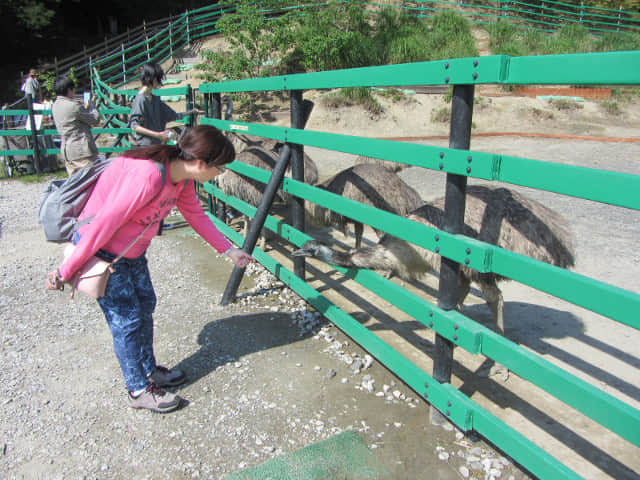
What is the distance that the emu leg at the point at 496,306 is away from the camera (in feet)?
11.5

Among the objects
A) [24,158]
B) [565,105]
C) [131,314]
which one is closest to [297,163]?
[131,314]

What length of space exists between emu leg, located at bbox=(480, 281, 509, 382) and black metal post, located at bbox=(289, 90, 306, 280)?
157cm

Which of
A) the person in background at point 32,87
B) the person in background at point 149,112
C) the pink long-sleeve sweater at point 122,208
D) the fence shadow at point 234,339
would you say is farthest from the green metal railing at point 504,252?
the person in background at point 32,87

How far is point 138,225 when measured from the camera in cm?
285

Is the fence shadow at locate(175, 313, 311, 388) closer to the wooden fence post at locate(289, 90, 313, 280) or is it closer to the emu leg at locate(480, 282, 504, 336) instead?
the wooden fence post at locate(289, 90, 313, 280)

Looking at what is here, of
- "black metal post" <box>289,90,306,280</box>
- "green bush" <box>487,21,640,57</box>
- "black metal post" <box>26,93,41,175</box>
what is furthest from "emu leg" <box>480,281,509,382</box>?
"green bush" <box>487,21,640,57</box>

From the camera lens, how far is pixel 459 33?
68.6ft

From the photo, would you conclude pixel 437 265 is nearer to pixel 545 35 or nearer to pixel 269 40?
pixel 269 40

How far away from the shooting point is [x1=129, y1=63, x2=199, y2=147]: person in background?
5.71 meters

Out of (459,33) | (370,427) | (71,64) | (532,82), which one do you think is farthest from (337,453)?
(71,64)

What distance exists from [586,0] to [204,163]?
3586cm

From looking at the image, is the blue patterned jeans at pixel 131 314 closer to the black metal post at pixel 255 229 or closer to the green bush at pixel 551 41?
the black metal post at pixel 255 229

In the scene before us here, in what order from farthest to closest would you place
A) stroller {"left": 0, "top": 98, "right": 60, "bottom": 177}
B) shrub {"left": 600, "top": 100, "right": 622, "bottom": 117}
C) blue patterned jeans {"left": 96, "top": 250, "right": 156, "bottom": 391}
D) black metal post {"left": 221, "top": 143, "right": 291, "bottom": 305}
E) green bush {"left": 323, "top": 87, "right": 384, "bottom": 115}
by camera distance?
shrub {"left": 600, "top": 100, "right": 622, "bottom": 117}
green bush {"left": 323, "top": 87, "right": 384, "bottom": 115}
stroller {"left": 0, "top": 98, "right": 60, "bottom": 177}
black metal post {"left": 221, "top": 143, "right": 291, "bottom": 305}
blue patterned jeans {"left": 96, "top": 250, "right": 156, "bottom": 391}

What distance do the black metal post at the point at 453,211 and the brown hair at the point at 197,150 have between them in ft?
3.82
